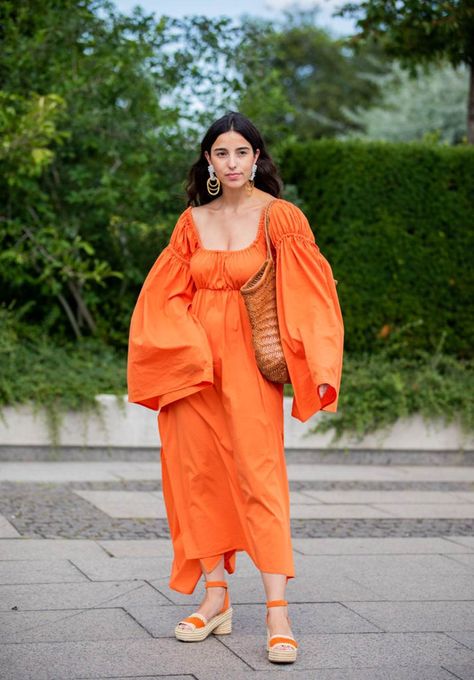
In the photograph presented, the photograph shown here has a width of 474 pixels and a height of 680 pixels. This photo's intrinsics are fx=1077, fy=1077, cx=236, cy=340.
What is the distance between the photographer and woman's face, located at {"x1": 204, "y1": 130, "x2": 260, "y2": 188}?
13.1ft

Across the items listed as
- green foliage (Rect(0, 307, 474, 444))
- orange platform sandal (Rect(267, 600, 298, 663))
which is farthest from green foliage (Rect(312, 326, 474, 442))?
orange platform sandal (Rect(267, 600, 298, 663))

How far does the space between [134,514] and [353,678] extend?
2901mm

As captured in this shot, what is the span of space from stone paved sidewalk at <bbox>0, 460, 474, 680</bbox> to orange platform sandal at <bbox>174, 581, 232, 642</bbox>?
3 centimetres

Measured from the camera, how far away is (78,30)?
383 inches

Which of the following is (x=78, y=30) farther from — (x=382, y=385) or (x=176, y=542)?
→ (x=176, y=542)

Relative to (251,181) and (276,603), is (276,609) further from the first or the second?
(251,181)

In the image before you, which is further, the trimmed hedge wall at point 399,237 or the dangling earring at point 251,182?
the trimmed hedge wall at point 399,237

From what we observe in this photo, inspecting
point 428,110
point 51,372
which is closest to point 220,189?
point 51,372

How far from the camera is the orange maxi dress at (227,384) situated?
3.84m

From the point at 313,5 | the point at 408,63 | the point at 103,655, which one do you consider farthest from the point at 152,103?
the point at 313,5

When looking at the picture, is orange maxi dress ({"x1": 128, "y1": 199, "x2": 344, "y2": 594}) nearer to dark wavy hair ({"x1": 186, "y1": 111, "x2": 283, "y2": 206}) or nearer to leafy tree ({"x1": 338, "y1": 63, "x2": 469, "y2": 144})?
dark wavy hair ({"x1": 186, "y1": 111, "x2": 283, "y2": 206})

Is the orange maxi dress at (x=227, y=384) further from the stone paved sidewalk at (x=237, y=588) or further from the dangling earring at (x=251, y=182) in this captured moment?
the stone paved sidewalk at (x=237, y=588)

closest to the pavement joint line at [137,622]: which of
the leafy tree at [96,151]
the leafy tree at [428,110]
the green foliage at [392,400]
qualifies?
the green foliage at [392,400]

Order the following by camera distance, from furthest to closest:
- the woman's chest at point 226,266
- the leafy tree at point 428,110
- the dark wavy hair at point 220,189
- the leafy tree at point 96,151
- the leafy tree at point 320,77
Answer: the leafy tree at point 320,77, the leafy tree at point 428,110, the leafy tree at point 96,151, the dark wavy hair at point 220,189, the woman's chest at point 226,266
